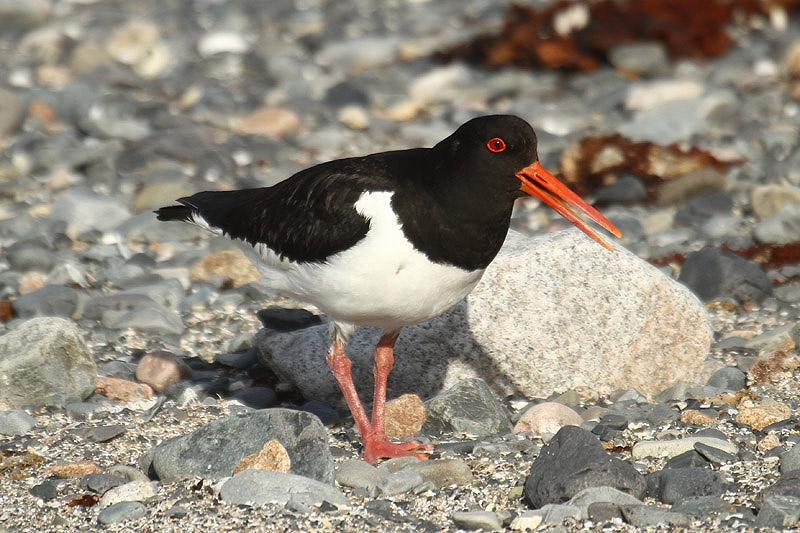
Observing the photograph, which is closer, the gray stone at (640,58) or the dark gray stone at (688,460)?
the dark gray stone at (688,460)

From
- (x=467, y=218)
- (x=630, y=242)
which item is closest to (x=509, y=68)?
(x=630, y=242)

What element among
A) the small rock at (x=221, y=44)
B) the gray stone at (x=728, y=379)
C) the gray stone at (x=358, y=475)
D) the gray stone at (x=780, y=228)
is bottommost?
the gray stone at (x=780, y=228)

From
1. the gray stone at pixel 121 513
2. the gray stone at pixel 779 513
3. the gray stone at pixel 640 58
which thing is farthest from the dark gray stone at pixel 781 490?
the gray stone at pixel 640 58

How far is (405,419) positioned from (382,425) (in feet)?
0.80

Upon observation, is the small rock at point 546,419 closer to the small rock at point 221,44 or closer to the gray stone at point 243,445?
the gray stone at point 243,445

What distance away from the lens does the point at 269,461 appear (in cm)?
511

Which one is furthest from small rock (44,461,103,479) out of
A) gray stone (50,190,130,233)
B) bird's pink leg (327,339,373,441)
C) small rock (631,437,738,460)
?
gray stone (50,190,130,233)

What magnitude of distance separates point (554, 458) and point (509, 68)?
9.33 m

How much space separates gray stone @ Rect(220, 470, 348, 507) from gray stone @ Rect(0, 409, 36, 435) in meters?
1.59

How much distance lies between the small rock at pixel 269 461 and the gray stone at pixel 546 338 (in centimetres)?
146

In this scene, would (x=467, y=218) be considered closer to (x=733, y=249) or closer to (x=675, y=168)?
(x=733, y=249)

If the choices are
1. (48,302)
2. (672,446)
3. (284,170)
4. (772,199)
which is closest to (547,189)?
(672,446)

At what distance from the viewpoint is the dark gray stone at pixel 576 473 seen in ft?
15.6

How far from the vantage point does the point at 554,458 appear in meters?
4.92
